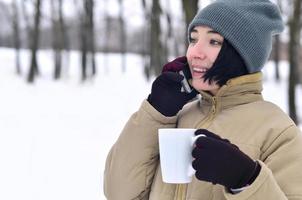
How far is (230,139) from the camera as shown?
181 centimetres

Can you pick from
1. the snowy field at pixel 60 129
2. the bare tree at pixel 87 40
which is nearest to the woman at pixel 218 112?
the snowy field at pixel 60 129

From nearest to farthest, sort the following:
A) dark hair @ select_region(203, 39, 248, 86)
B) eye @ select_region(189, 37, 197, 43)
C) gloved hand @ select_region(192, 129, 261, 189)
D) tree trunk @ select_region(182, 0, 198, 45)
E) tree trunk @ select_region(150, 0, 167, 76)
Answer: gloved hand @ select_region(192, 129, 261, 189), dark hair @ select_region(203, 39, 248, 86), eye @ select_region(189, 37, 197, 43), tree trunk @ select_region(182, 0, 198, 45), tree trunk @ select_region(150, 0, 167, 76)

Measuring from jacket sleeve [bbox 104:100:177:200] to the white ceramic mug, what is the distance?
24 centimetres

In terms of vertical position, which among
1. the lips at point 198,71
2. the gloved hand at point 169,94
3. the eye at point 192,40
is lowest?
the gloved hand at point 169,94

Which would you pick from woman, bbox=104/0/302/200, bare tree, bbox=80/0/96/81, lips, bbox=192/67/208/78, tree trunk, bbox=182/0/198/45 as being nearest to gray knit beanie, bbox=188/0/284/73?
woman, bbox=104/0/302/200

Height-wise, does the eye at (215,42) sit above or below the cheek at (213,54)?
above

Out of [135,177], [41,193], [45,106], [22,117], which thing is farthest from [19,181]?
[45,106]

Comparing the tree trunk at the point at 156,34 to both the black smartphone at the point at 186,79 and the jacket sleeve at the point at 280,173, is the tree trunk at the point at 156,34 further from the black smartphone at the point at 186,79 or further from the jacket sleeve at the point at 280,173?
the jacket sleeve at the point at 280,173

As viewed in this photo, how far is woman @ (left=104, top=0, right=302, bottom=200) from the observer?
5.77 feet

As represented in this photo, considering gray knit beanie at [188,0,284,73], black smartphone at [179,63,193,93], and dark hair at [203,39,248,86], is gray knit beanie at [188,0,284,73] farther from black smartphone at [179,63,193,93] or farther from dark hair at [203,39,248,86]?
black smartphone at [179,63,193,93]

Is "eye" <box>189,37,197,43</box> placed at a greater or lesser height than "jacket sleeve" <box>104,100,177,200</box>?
greater

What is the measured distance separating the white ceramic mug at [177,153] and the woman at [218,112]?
0.04 meters

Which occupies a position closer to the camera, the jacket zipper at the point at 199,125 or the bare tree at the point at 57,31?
the jacket zipper at the point at 199,125

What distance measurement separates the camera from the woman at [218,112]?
1.76 m
